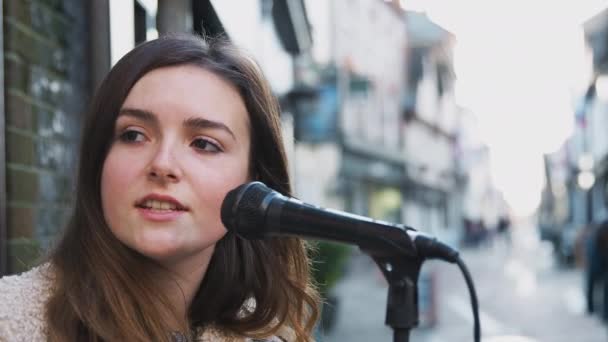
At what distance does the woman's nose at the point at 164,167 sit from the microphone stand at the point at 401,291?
436 millimetres

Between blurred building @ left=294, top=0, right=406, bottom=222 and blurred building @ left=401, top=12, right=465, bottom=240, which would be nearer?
blurred building @ left=294, top=0, right=406, bottom=222

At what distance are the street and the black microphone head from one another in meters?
1.62

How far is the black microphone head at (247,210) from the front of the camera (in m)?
1.42

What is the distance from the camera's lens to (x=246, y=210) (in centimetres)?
142

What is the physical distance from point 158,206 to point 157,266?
22 cm

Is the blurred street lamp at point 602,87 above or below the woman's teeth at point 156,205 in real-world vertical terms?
above

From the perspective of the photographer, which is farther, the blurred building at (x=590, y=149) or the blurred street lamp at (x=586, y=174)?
the blurred street lamp at (x=586, y=174)

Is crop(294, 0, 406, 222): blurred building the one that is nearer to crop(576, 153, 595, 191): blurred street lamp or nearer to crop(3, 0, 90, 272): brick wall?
crop(576, 153, 595, 191): blurred street lamp

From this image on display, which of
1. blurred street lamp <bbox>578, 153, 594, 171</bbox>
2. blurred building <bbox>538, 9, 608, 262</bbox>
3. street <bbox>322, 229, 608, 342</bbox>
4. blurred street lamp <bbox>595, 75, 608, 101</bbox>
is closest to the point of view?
street <bbox>322, 229, 608, 342</bbox>

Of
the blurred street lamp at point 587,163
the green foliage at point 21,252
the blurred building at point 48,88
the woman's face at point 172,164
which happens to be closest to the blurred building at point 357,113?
the blurred street lamp at point 587,163

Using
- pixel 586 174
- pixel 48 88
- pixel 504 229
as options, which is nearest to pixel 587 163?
pixel 586 174

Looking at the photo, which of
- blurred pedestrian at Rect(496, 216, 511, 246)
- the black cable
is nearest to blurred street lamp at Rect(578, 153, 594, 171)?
blurred pedestrian at Rect(496, 216, 511, 246)

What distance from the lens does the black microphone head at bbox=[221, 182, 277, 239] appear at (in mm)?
1420

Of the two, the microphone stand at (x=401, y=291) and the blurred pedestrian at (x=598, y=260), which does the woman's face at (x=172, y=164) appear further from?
the blurred pedestrian at (x=598, y=260)
